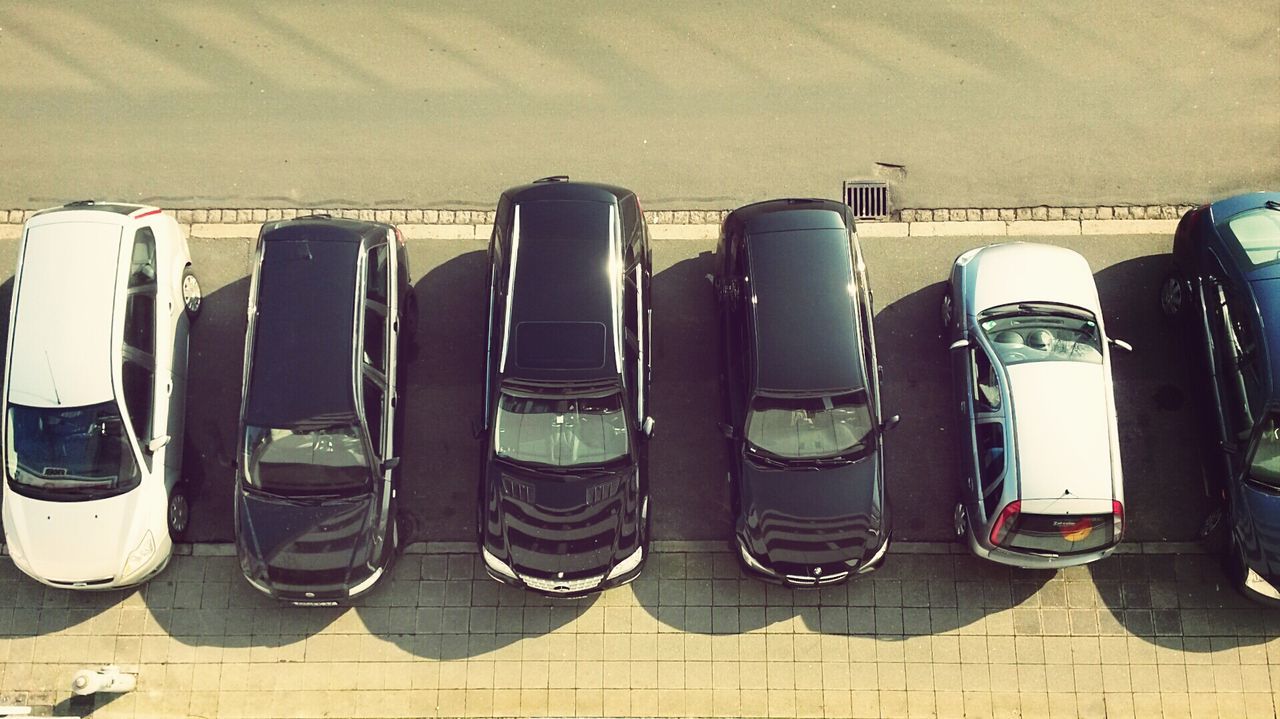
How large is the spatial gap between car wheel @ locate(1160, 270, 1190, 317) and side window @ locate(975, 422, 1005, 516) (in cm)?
310

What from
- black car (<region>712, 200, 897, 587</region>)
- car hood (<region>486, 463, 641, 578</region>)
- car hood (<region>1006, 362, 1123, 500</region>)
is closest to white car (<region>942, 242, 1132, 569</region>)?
car hood (<region>1006, 362, 1123, 500</region>)

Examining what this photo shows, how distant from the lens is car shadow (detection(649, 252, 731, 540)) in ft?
35.3

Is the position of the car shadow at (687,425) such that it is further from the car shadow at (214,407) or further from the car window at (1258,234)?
the car window at (1258,234)

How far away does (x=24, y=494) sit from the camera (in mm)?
9891

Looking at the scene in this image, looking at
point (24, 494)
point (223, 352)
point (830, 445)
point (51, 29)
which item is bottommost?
point (24, 494)

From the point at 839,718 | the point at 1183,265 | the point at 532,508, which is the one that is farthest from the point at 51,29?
the point at 1183,265

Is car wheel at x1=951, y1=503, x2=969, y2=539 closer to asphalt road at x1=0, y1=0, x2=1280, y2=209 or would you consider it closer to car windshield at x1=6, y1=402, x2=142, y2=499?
asphalt road at x1=0, y1=0, x2=1280, y2=209

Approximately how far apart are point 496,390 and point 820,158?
5.31 metres

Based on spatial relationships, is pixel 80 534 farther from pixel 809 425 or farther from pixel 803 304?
pixel 803 304

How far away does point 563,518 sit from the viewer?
9.72 metres

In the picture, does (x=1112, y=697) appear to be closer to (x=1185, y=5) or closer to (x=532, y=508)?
(x=532, y=508)

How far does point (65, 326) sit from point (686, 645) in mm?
7870

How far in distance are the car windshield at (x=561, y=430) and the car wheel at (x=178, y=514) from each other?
4.02 m

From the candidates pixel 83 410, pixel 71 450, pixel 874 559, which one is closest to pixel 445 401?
pixel 83 410
